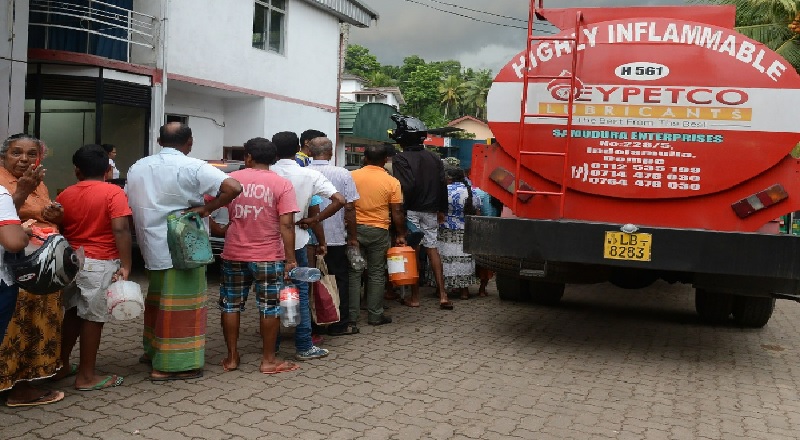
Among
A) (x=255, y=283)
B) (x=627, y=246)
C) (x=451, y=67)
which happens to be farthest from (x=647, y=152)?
(x=451, y=67)

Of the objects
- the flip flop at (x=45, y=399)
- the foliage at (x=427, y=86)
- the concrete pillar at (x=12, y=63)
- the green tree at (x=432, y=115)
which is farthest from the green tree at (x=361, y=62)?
the flip flop at (x=45, y=399)

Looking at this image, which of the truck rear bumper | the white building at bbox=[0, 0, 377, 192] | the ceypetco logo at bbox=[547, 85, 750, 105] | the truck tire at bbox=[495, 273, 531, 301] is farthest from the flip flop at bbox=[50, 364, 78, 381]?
the white building at bbox=[0, 0, 377, 192]

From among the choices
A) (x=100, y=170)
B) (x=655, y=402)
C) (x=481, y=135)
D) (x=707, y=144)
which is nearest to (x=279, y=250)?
(x=100, y=170)

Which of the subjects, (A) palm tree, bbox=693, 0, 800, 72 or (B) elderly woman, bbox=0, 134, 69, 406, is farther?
(A) palm tree, bbox=693, 0, 800, 72

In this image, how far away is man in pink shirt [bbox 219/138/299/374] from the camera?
5109 mm

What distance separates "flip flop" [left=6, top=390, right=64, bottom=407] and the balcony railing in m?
7.81

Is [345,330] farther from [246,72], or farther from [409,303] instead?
[246,72]

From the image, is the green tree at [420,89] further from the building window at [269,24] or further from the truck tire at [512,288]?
the truck tire at [512,288]

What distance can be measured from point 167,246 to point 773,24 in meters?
16.1

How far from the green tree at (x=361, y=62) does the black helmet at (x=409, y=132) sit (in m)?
63.0

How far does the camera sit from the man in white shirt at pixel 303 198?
5621mm

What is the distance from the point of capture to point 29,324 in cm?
438

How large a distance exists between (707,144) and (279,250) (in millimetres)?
3256

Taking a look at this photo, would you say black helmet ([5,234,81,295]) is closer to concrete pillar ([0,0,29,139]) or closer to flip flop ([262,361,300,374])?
flip flop ([262,361,300,374])
